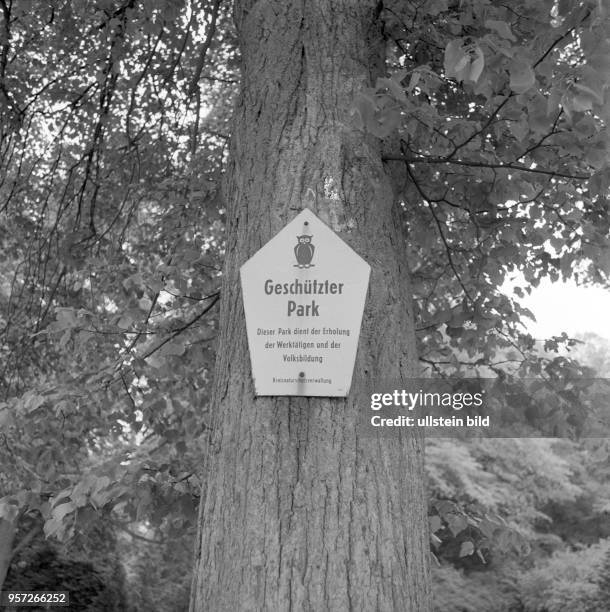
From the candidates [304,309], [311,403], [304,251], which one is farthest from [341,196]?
[311,403]

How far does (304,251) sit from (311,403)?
1.30 ft

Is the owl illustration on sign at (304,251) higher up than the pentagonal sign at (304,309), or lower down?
higher up

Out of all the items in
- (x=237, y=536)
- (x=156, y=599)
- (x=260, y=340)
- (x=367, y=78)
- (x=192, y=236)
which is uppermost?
(x=192, y=236)

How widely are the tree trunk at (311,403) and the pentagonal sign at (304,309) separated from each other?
0.03 meters

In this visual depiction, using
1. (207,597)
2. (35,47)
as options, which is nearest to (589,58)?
(207,597)

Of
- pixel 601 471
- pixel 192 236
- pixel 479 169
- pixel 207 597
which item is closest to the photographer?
pixel 207 597

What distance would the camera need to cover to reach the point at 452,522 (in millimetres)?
2840

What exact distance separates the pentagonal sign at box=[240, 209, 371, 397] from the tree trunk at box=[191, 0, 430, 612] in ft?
0.11

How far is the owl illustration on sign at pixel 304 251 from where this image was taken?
1815 millimetres

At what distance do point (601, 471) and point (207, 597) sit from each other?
12.3m

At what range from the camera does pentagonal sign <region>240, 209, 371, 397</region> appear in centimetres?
174

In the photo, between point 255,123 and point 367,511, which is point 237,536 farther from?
point 255,123

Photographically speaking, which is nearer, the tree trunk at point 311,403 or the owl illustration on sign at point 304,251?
the tree trunk at point 311,403

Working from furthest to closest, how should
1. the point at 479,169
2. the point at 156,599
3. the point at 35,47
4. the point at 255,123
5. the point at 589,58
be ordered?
1. the point at 156,599
2. the point at 35,47
3. the point at 479,169
4. the point at 255,123
5. the point at 589,58
